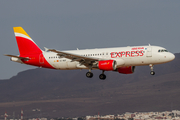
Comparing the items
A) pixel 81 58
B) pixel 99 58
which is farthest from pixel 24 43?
pixel 99 58

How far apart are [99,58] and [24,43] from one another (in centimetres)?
1738

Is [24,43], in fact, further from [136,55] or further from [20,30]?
[136,55]

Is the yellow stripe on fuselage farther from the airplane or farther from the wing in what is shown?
the wing

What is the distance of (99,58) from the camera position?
68562 millimetres

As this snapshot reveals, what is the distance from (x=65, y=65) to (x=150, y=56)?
1645 centimetres

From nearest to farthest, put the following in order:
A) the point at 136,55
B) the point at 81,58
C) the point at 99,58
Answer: the point at 136,55, the point at 81,58, the point at 99,58

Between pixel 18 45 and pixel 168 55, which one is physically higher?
pixel 18 45

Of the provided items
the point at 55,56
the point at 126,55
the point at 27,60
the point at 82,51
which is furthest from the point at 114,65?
the point at 27,60

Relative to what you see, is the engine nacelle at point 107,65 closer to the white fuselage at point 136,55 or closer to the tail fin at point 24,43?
the white fuselage at point 136,55

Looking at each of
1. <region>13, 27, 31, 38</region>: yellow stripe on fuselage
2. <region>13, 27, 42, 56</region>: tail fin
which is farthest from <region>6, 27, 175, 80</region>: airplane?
<region>13, 27, 31, 38</region>: yellow stripe on fuselage

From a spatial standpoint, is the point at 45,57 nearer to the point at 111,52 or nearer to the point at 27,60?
the point at 27,60


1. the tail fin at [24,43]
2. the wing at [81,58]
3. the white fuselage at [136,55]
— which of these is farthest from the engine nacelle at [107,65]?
the tail fin at [24,43]

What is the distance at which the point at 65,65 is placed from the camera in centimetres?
7169

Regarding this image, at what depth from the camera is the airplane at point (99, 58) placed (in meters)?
66.2
